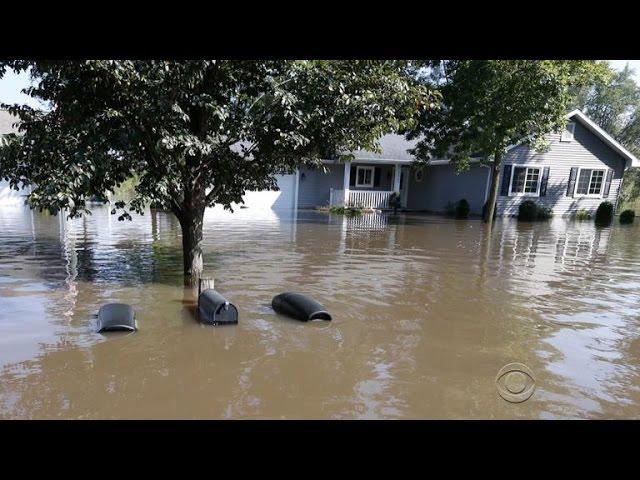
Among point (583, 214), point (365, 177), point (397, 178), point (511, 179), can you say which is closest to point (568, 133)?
point (511, 179)

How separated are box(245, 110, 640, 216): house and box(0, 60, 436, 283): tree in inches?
564

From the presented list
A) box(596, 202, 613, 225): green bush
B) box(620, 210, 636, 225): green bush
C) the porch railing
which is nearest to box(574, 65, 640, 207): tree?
box(620, 210, 636, 225): green bush

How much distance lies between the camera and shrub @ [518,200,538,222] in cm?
2223

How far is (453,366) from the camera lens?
498 cm

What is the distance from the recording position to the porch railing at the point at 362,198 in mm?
24594

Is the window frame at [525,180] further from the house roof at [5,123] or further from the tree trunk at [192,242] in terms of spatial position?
the house roof at [5,123]

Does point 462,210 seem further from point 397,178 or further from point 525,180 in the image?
point 397,178

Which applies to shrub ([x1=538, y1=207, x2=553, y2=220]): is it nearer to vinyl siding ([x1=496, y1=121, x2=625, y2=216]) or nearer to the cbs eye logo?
vinyl siding ([x1=496, y1=121, x2=625, y2=216])
